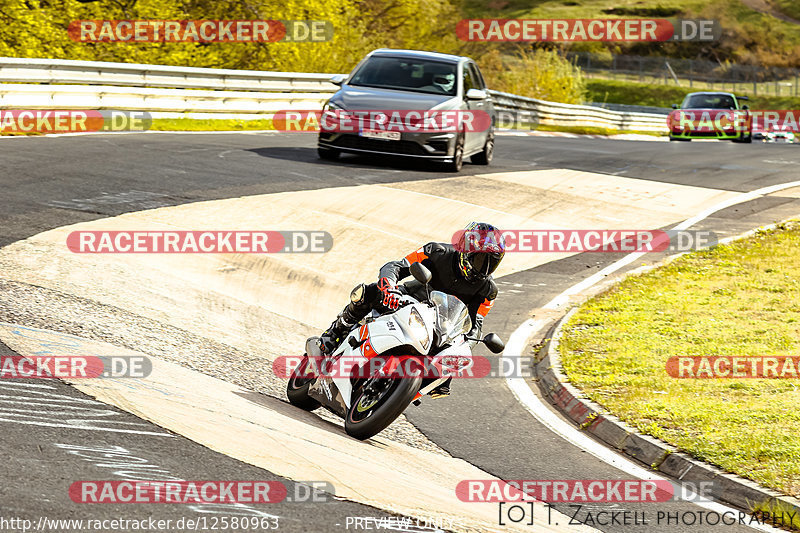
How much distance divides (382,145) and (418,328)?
10.7m

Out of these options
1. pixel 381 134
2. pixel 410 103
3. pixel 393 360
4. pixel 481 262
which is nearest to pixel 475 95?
pixel 410 103

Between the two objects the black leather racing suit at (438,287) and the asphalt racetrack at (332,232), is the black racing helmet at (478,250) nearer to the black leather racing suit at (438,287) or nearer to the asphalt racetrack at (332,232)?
the black leather racing suit at (438,287)

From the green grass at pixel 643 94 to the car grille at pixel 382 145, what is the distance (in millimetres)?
60285

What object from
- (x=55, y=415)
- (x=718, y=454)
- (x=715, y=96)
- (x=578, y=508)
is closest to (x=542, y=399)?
(x=718, y=454)

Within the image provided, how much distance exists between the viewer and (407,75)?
690 inches

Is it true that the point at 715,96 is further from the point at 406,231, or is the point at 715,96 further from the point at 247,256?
the point at 247,256

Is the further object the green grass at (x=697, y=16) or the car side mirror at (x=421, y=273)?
the green grass at (x=697, y=16)

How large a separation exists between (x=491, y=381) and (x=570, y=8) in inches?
4624

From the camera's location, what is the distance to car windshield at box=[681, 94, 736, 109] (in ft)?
107

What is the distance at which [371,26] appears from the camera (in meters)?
40.9

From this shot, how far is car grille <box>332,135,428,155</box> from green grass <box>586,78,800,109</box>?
60.3 m

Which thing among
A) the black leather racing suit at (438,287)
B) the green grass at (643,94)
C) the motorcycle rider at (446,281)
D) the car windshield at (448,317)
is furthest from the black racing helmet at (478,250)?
the green grass at (643,94)

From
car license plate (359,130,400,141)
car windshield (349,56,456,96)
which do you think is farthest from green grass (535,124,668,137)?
car license plate (359,130,400,141)

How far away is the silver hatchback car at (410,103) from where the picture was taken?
54.7 ft
